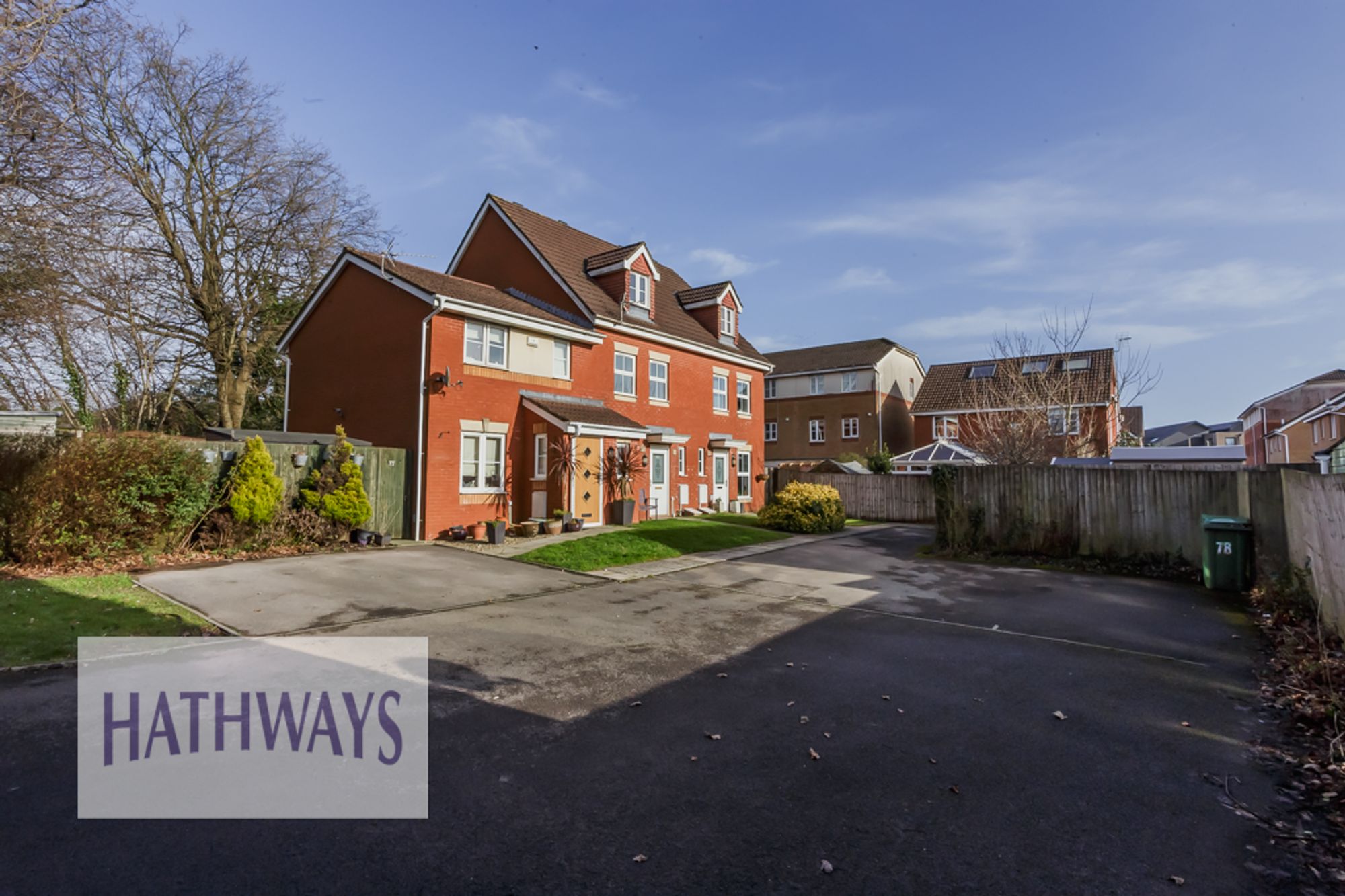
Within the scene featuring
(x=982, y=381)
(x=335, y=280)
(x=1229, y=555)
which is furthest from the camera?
(x=982, y=381)

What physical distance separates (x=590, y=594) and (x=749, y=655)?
392 cm

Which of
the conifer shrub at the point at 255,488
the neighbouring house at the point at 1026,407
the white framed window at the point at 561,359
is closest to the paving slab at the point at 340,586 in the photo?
the conifer shrub at the point at 255,488

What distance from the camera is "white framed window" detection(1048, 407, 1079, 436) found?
2833 cm

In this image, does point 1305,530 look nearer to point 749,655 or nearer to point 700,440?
point 749,655

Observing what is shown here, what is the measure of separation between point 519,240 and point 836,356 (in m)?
28.9

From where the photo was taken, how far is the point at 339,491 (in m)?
14.6

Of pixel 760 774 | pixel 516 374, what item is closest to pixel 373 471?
pixel 516 374

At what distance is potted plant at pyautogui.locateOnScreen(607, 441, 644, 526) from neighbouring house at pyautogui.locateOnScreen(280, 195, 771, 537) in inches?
5.3

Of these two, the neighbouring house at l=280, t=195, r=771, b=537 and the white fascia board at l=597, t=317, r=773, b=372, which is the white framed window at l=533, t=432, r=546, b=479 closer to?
the neighbouring house at l=280, t=195, r=771, b=537

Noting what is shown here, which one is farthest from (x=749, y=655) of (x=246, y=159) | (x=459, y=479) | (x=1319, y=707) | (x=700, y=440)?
(x=246, y=159)

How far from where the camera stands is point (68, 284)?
16516 millimetres

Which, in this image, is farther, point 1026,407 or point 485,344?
point 1026,407

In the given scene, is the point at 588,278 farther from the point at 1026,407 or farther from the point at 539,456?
the point at 1026,407

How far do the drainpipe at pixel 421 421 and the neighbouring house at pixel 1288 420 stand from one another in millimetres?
Answer: 36839
